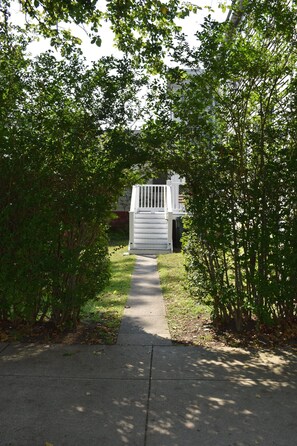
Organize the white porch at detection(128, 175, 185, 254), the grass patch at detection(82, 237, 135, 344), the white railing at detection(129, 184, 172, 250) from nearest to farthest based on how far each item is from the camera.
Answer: the grass patch at detection(82, 237, 135, 344) → the white porch at detection(128, 175, 185, 254) → the white railing at detection(129, 184, 172, 250)

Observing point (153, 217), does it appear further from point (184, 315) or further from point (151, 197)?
point (184, 315)

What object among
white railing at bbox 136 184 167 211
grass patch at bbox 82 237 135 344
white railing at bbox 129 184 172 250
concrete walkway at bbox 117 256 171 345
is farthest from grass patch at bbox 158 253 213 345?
white railing at bbox 136 184 167 211

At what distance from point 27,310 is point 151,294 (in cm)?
343

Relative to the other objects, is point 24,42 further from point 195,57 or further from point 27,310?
point 27,310

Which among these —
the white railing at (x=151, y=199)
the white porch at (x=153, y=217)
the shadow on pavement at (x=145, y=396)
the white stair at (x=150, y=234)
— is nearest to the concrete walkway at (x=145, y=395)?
the shadow on pavement at (x=145, y=396)

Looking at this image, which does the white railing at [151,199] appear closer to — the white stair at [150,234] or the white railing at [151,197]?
the white railing at [151,197]

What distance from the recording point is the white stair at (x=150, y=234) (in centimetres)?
1466

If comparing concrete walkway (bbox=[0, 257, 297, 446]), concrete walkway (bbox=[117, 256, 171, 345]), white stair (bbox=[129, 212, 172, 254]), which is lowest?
concrete walkway (bbox=[0, 257, 297, 446])

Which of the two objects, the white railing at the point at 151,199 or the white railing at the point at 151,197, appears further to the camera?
the white railing at the point at 151,197

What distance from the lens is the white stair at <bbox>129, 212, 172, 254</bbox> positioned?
14.7 metres

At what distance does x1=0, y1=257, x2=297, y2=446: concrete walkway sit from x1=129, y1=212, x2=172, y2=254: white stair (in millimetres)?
9290

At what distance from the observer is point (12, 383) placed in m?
4.02

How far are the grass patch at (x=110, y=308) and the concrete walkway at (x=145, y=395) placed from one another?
0.41 metres

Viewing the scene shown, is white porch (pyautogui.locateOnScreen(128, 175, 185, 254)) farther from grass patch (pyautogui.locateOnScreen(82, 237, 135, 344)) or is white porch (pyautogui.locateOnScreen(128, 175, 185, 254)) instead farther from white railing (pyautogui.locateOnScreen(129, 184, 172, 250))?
grass patch (pyautogui.locateOnScreen(82, 237, 135, 344))
